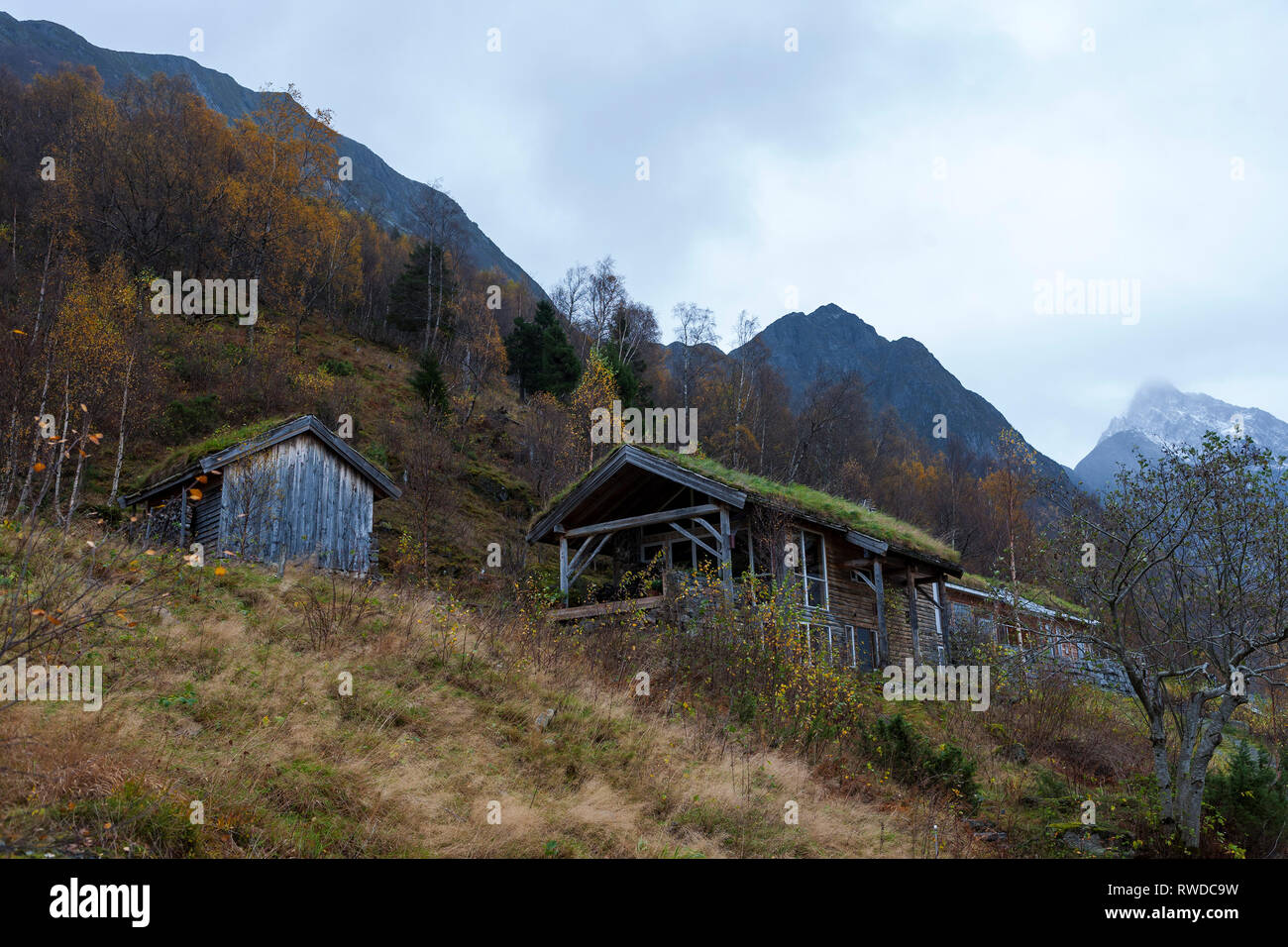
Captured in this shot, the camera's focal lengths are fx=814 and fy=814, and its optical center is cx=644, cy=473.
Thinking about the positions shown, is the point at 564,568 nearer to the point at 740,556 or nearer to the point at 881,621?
the point at 740,556

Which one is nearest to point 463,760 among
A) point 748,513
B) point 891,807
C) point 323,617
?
point 323,617

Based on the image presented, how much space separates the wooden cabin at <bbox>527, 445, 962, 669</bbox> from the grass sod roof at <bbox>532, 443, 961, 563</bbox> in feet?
0.17

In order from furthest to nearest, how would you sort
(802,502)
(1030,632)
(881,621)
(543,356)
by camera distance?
(543,356) < (881,621) < (802,502) < (1030,632)

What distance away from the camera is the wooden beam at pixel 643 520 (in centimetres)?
1725

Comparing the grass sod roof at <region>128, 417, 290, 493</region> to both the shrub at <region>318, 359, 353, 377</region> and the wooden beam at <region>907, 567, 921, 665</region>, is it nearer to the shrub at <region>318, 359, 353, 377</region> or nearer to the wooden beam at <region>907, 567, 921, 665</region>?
the wooden beam at <region>907, 567, 921, 665</region>

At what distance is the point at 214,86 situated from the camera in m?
134

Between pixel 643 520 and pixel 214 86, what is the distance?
15000 cm

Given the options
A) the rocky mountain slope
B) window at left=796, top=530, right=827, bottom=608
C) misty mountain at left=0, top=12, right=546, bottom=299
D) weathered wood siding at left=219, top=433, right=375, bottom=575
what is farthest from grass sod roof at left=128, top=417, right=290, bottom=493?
the rocky mountain slope

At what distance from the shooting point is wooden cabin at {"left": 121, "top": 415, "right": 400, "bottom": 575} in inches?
678

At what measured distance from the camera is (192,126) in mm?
41438

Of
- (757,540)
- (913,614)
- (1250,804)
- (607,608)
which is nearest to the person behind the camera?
(1250,804)

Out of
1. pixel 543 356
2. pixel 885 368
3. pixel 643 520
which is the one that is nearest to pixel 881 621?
pixel 643 520
